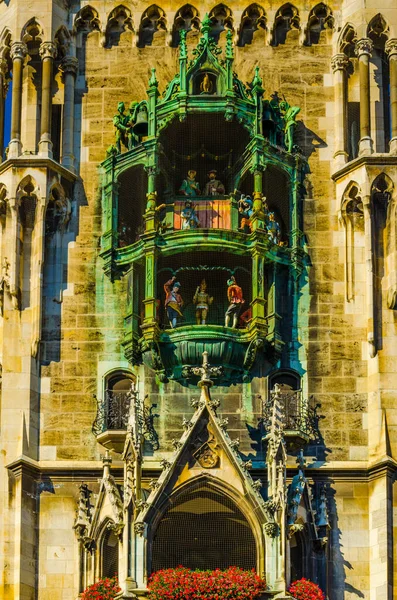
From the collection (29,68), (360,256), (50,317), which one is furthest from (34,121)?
(360,256)

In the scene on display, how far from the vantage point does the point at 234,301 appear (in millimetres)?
37656

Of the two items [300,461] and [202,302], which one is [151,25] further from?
[300,461]

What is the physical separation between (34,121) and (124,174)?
177 cm

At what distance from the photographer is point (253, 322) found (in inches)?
1462

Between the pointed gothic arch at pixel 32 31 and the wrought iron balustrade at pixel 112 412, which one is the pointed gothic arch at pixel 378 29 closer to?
the pointed gothic arch at pixel 32 31

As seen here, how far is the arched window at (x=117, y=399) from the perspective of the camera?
121 feet

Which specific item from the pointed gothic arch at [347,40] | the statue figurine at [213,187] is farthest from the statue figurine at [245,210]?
the pointed gothic arch at [347,40]

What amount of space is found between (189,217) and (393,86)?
400 centimetres

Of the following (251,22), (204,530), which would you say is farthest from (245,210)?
(204,530)

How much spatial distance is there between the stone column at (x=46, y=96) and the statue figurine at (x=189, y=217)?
240 cm

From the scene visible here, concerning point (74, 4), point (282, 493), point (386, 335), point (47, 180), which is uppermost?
point (74, 4)

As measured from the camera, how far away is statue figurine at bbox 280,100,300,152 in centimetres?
3869

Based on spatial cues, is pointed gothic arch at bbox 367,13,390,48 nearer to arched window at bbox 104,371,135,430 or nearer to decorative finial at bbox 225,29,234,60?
decorative finial at bbox 225,29,234,60

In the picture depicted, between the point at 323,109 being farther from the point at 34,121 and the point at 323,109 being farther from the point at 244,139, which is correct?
the point at 34,121
